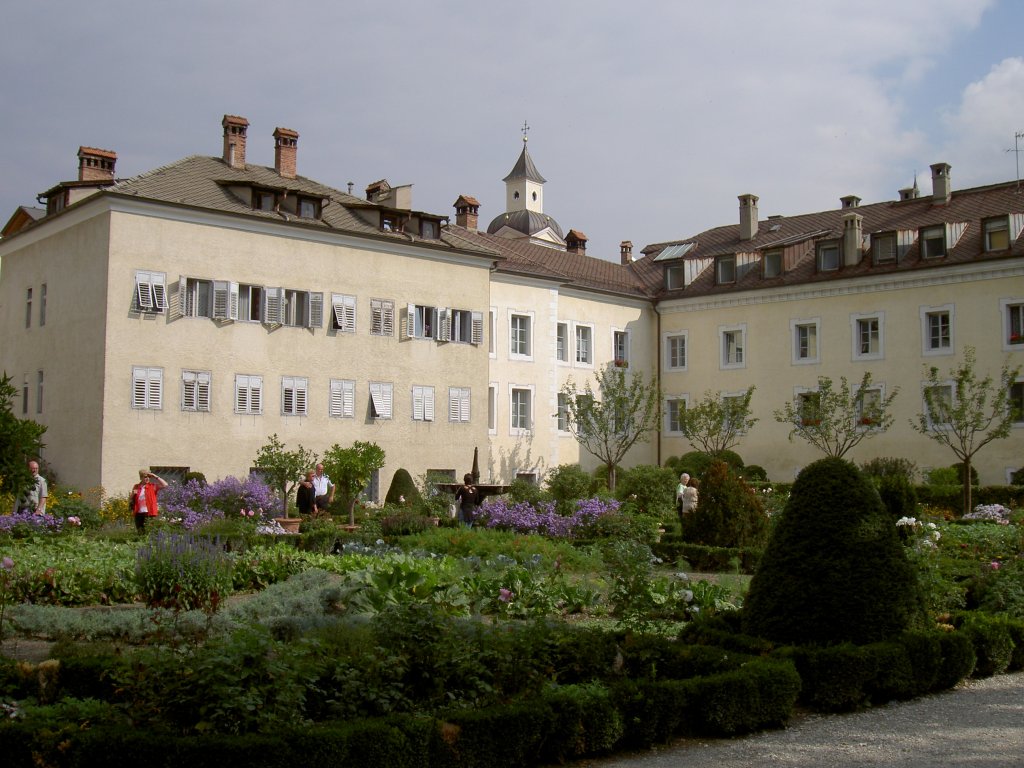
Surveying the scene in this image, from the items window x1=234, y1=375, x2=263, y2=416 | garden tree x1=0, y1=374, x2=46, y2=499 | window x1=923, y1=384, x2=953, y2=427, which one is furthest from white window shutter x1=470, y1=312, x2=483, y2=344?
garden tree x1=0, y1=374, x2=46, y2=499

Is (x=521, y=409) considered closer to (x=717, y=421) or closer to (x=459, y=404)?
(x=459, y=404)

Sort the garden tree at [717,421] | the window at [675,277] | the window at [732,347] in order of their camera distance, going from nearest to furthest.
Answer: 1. the garden tree at [717,421]
2. the window at [732,347]
3. the window at [675,277]

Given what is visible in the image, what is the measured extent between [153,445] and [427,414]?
8.20m

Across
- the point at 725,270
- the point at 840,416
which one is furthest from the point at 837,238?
the point at 840,416

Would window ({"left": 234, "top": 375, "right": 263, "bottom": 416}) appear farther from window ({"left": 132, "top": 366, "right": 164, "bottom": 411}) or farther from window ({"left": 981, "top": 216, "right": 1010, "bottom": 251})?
window ({"left": 981, "top": 216, "right": 1010, "bottom": 251})

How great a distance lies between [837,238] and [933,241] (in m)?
3.21

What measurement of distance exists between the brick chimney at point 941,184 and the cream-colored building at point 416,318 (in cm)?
7

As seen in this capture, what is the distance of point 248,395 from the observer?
1134 inches

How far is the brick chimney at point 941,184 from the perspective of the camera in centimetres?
3659

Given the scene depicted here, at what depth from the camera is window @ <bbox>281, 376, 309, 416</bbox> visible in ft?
96.8

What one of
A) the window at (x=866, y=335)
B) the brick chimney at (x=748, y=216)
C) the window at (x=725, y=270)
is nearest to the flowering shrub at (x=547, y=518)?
the window at (x=866, y=335)

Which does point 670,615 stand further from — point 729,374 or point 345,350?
point 729,374

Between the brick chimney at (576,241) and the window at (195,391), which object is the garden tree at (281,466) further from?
the brick chimney at (576,241)

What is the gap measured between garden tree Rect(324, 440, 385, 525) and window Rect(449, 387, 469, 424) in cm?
609
